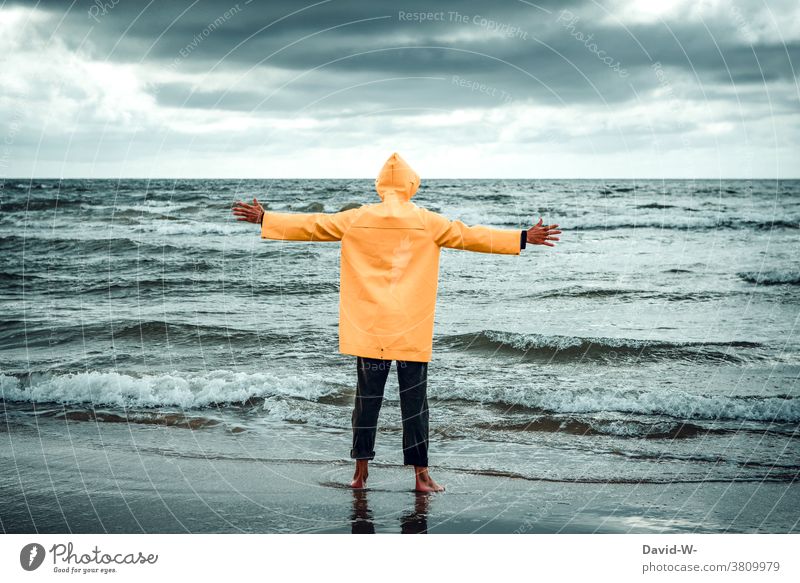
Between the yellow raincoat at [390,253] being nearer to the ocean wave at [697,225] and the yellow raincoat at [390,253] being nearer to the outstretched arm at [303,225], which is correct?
the outstretched arm at [303,225]

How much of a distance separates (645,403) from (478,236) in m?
4.68

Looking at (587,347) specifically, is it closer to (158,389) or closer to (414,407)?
(158,389)

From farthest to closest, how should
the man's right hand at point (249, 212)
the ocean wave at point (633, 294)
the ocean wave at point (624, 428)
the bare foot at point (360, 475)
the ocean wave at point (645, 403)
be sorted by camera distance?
1. the ocean wave at point (633, 294)
2. the ocean wave at point (645, 403)
3. the ocean wave at point (624, 428)
4. the bare foot at point (360, 475)
5. the man's right hand at point (249, 212)

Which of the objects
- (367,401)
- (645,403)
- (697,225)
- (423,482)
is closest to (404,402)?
(367,401)

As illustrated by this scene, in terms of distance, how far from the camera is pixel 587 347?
12.0 meters

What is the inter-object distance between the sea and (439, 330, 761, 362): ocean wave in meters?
0.04

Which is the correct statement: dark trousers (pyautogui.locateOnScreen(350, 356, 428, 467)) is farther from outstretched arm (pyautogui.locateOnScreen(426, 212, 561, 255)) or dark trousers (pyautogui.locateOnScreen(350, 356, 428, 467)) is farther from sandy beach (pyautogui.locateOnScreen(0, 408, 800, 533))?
outstretched arm (pyautogui.locateOnScreen(426, 212, 561, 255))

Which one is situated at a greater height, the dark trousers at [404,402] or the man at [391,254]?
the man at [391,254]

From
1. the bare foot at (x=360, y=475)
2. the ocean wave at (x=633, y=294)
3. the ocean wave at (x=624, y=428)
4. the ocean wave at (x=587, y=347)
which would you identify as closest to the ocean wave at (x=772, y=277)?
the ocean wave at (x=633, y=294)

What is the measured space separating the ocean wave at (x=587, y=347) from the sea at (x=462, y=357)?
0.14ft

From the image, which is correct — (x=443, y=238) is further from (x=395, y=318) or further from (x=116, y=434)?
(x=116, y=434)

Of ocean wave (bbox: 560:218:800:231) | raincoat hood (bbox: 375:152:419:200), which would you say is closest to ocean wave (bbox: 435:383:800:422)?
raincoat hood (bbox: 375:152:419:200)

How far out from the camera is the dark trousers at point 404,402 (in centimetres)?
575

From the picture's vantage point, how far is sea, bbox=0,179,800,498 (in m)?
7.69
